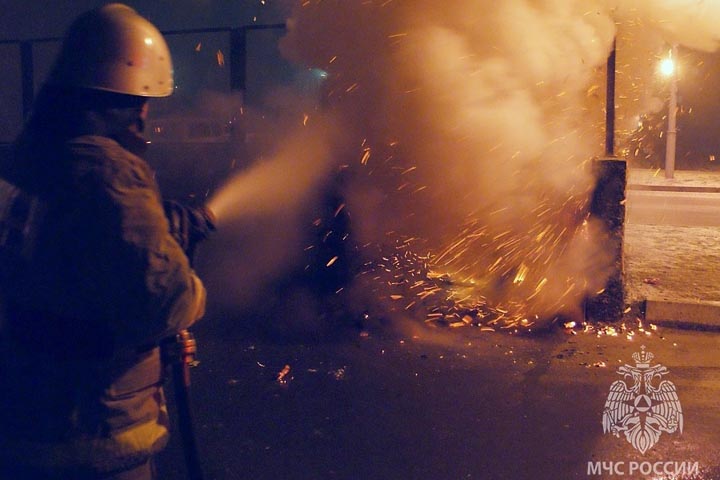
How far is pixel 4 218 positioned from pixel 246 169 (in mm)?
7689

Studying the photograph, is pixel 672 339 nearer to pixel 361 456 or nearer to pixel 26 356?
pixel 361 456

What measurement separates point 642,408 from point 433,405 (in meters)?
1.21

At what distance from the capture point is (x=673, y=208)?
13.7m

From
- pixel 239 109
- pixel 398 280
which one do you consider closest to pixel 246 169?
pixel 239 109

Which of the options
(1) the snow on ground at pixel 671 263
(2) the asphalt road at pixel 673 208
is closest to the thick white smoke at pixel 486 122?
(1) the snow on ground at pixel 671 263

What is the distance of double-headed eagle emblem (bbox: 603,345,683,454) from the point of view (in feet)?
12.0

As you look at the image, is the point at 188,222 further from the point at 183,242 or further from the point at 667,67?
the point at 667,67

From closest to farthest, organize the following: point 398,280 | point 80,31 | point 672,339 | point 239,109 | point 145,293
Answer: point 145,293 < point 80,31 < point 672,339 < point 398,280 < point 239,109

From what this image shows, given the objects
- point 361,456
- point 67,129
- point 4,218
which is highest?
point 67,129

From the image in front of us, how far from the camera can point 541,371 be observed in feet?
15.0

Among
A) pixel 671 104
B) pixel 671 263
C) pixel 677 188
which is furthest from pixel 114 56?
pixel 671 104

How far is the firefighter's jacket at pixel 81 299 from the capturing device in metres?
1.57

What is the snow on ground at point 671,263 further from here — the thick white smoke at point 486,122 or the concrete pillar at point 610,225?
the thick white smoke at point 486,122

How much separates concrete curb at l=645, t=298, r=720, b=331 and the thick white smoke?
550 mm
